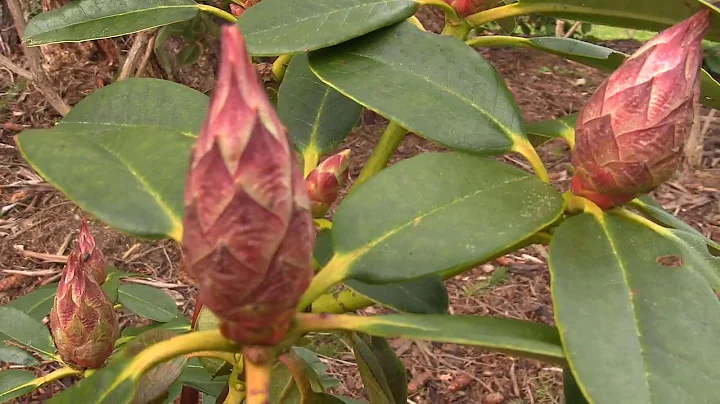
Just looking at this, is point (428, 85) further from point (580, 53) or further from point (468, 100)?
point (580, 53)

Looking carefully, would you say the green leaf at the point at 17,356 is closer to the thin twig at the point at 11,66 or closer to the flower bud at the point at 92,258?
the flower bud at the point at 92,258

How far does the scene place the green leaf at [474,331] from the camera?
18.5 inches

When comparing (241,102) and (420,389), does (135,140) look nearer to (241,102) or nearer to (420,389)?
(241,102)

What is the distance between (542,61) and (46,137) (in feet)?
12.5

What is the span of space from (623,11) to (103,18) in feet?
2.08

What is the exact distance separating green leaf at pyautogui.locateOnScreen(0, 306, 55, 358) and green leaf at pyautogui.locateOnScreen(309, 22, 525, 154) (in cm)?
65

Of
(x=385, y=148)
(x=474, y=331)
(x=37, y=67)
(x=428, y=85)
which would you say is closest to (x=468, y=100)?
(x=428, y=85)

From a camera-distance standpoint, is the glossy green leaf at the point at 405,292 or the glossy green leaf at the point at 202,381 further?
the glossy green leaf at the point at 202,381

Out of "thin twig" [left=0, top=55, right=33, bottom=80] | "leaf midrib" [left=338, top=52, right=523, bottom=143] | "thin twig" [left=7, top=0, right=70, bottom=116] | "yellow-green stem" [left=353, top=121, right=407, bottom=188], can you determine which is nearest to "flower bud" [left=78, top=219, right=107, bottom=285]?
"yellow-green stem" [left=353, top=121, right=407, bottom=188]

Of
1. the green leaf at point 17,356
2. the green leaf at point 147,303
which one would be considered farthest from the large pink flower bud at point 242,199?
the green leaf at point 147,303

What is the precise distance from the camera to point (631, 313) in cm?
51

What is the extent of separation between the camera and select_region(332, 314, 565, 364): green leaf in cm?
47

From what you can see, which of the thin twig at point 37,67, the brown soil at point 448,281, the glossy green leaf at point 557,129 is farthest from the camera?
the thin twig at point 37,67

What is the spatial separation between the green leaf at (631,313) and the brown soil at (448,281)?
1.30 meters
